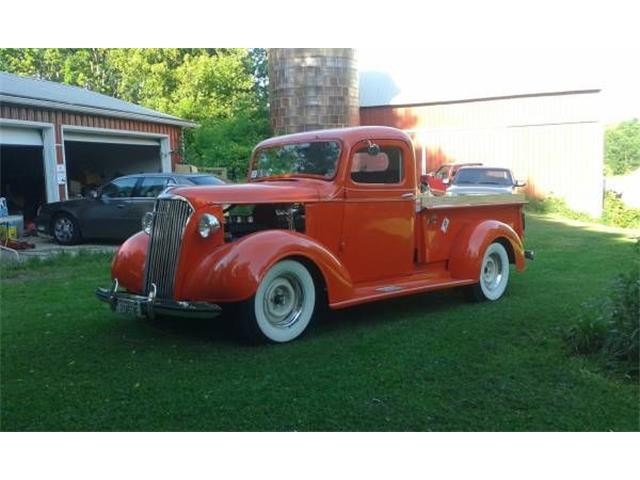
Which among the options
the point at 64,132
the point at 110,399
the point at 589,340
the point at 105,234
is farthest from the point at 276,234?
the point at 64,132

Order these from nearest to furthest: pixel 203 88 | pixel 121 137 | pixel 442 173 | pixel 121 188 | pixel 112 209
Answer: pixel 112 209, pixel 121 188, pixel 121 137, pixel 442 173, pixel 203 88

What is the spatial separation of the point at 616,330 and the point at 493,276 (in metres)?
2.99

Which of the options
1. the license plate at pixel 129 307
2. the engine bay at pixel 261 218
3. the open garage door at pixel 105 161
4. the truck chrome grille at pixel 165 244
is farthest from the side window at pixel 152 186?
the license plate at pixel 129 307

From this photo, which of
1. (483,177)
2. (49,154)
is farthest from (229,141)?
(483,177)

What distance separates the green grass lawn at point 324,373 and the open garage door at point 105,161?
1334 cm

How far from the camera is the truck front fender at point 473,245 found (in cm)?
735

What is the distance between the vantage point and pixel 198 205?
5629mm

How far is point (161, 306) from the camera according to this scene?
17.8 feet

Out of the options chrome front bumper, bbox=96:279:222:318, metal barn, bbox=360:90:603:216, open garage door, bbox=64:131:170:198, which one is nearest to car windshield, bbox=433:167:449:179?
metal barn, bbox=360:90:603:216

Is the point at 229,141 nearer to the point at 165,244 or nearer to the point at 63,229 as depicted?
the point at 63,229

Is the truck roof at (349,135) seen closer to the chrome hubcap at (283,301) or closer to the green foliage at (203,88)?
the chrome hubcap at (283,301)

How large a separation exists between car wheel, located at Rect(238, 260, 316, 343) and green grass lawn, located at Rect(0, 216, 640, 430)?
151 mm

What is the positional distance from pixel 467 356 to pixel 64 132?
44.2 ft

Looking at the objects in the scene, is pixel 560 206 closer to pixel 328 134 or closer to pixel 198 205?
pixel 328 134
